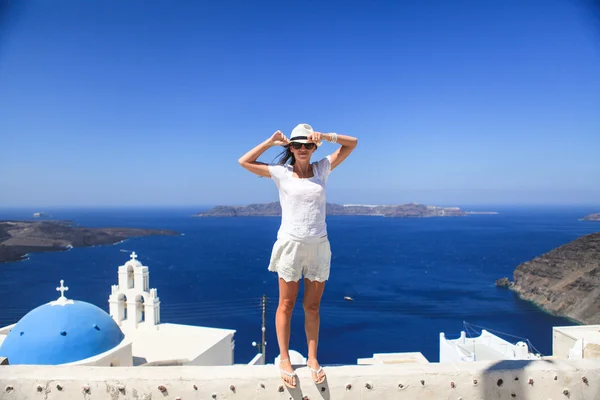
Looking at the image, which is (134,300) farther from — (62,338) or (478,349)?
(478,349)

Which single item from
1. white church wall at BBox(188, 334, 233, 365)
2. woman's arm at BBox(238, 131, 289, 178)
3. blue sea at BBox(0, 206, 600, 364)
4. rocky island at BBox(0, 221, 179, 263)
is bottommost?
blue sea at BBox(0, 206, 600, 364)

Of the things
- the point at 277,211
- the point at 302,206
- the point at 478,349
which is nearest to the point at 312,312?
the point at 302,206

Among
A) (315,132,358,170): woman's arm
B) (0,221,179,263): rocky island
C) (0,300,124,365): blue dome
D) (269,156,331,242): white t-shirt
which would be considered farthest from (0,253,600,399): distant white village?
(0,221,179,263): rocky island

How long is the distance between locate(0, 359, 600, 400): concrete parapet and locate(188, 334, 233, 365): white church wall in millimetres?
8665

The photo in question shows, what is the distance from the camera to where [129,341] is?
8.13m

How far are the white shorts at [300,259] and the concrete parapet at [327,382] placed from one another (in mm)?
634

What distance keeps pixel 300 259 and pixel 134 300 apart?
11993mm

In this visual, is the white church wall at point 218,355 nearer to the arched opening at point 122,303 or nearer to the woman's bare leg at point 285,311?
the arched opening at point 122,303

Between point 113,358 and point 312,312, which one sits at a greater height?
point 312,312

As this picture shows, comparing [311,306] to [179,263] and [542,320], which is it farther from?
[179,263]

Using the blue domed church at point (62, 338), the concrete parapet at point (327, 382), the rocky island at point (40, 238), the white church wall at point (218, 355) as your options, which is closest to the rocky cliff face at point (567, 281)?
the white church wall at point (218, 355)

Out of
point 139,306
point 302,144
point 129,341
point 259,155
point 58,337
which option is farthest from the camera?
point 139,306

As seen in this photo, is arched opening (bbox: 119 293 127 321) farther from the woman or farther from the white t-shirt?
the white t-shirt

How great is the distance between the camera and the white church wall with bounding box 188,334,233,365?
11496mm
